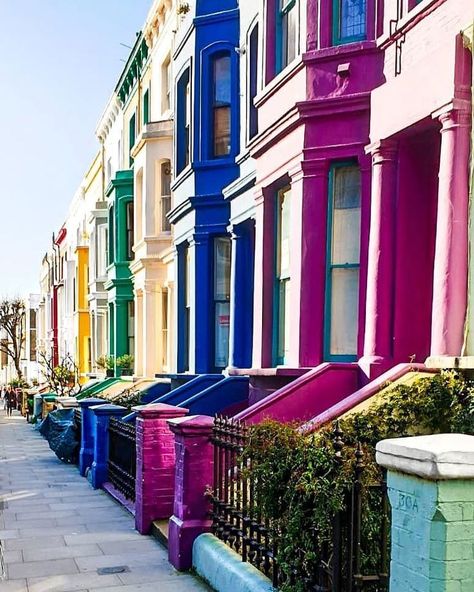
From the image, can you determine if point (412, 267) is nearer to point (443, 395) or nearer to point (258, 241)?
point (443, 395)

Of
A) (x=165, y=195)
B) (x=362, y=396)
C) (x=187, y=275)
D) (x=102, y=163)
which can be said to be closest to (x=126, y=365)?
(x=165, y=195)

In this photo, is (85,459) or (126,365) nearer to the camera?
(85,459)

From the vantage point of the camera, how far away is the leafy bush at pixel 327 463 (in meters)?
4.66

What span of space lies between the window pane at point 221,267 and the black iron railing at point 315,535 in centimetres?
727

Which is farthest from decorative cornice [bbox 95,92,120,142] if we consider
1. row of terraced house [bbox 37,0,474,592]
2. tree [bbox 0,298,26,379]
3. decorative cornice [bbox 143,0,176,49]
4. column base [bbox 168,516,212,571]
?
tree [bbox 0,298,26,379]

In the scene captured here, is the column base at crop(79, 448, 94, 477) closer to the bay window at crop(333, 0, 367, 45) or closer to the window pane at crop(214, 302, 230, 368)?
the window pane at crop(214, 302, 230, 368)

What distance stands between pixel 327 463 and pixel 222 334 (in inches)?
369

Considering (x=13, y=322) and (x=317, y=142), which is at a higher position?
(x=317, y=142)

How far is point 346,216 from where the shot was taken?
927 cm

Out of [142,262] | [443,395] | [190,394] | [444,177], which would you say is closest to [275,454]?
[443,395]

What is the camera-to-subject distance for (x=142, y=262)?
19438 mm

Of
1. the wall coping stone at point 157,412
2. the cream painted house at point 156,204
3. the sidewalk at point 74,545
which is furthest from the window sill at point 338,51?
the cream painted house at point 156,204

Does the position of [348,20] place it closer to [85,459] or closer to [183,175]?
[183,175]

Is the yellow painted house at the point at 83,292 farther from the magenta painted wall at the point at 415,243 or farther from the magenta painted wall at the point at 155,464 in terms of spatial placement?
the magenta painted wall at the point at 415,243
